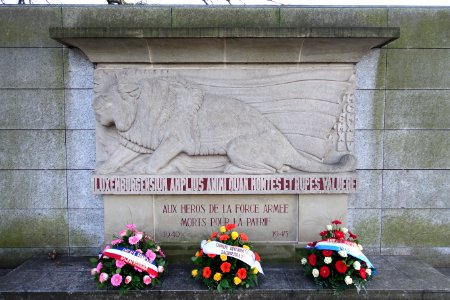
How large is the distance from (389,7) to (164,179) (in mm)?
4048

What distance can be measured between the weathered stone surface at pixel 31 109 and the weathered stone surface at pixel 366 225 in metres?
4.51

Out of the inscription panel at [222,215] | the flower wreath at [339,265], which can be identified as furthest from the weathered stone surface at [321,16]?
the flower wreath at [339,265]

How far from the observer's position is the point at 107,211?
16.2 feet

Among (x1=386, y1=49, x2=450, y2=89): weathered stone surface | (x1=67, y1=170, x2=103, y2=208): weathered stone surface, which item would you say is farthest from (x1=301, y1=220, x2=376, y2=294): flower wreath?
(x1=67, y1=170, x2=103, y2=208): weathered stone surface

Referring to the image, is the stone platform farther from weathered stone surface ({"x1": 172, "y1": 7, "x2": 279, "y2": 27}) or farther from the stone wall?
weathered stone surface ({"x1": 172, "y1": 7, "x2": 279, "y2": 27})

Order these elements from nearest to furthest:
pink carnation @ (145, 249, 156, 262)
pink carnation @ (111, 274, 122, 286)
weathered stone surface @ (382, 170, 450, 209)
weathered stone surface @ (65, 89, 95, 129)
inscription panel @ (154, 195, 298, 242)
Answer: pink carnation @ (111, 274, 122, 286), pink carnation @ (145, 249, 156, 262), inscription panel @ (154, 195, 298, 242), weathered stone surface @ (65, 89, 95, 129), weathered stone surface @ (382, 170, 450, 209)

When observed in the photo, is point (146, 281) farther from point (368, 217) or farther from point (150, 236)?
point (368, 217)

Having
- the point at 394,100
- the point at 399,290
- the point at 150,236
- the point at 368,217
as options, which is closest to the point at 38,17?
the point at 150,236

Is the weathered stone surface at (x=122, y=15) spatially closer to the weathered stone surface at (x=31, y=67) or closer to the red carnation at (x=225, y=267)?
A: the weathered stone surface at (x=31, y=67)

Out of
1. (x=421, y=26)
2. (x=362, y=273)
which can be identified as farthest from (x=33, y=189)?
(x=421, y=26)

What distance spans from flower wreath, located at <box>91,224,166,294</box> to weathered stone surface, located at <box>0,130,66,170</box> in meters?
1.69

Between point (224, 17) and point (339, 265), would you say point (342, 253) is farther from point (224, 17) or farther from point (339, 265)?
point (224, 17)

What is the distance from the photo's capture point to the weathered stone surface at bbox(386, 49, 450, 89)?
5070mm

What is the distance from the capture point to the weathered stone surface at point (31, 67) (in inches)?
199
